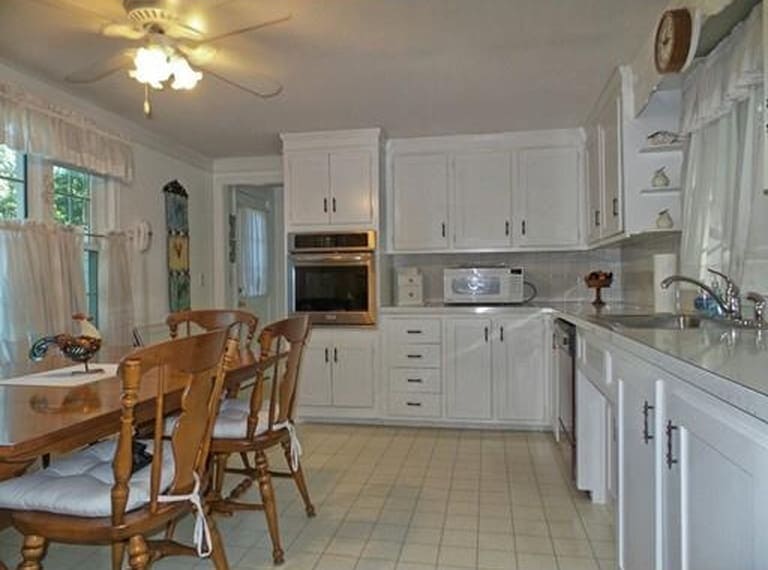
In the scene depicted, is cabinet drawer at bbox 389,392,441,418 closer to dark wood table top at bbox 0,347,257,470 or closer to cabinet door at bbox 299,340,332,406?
cabinet door at bbox 299,340,332,406

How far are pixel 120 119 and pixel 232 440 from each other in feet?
8.60

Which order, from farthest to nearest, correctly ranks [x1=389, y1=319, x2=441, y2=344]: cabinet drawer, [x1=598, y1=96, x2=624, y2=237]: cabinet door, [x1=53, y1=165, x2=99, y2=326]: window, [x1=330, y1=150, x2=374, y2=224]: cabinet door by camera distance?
[x1=330, y1=150, x2=374, y2=224]: cabinet door < [x1=389, y1=319, x2=441, y2=344]: cabinet drawer < [x1=53, y1=165, x2=99, y2=326]: window < [x1=598, y1=96, x2=624, y2=237]: cabinet door

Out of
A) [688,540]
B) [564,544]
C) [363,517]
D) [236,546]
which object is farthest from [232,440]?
[688,540]

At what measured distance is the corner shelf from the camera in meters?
2.89

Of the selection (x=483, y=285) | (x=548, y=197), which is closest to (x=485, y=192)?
(x=548, y=197)

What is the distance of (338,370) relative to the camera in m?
4.25

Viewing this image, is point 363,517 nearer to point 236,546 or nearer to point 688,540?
point 236,546

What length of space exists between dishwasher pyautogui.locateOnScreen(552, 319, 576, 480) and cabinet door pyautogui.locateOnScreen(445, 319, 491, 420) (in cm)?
65

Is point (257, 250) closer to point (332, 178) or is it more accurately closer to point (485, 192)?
point (332, 178)

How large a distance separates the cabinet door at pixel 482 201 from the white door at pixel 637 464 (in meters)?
2.57

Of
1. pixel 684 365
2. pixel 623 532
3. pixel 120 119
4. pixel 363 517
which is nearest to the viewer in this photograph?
pixel 684 365

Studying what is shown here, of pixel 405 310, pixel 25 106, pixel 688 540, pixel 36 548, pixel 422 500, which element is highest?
pixel 25 106

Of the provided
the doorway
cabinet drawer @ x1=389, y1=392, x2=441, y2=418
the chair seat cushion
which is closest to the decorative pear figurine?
cabinet drawer @ x1=389, y1=392, x2=441, y2=418

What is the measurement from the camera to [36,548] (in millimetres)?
1465
